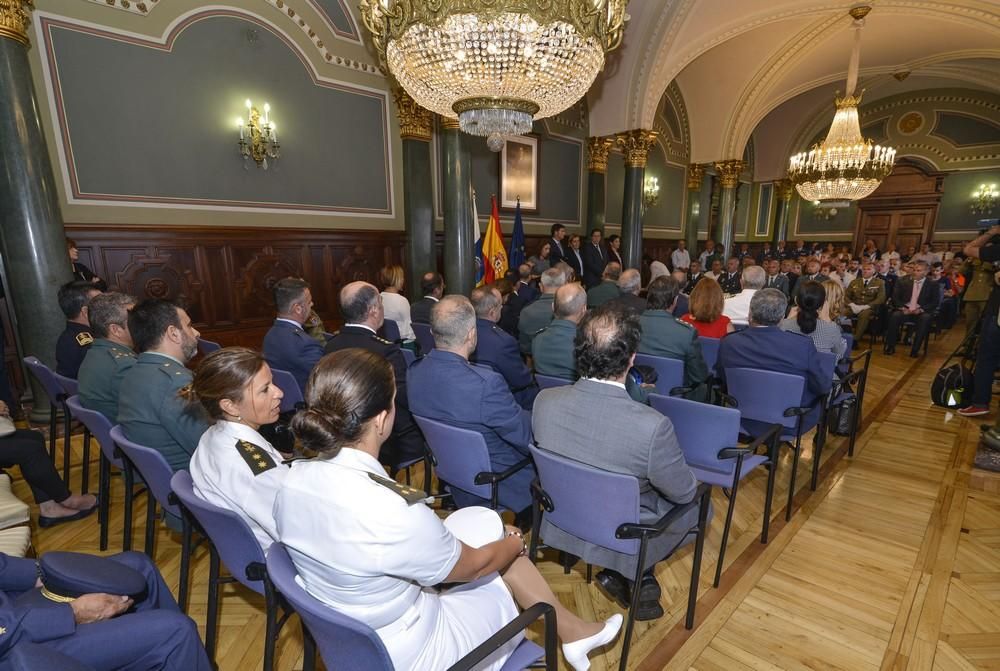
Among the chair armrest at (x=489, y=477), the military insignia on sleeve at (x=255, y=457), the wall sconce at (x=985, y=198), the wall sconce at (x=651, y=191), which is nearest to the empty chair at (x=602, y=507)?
the chair armrest at (x=489, y=477)

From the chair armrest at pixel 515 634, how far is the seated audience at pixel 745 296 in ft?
12.4

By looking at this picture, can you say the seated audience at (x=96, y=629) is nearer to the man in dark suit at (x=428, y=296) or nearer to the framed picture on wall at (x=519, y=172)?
the man in dark suit at (x=428, y=296)

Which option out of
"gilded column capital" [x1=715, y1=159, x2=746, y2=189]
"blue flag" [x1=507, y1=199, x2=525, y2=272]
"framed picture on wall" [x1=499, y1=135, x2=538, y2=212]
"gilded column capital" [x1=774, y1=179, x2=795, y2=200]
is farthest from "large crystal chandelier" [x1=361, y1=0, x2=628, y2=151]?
"gilded column capital" [x1=774, y1=179, x2=795, y2=200]

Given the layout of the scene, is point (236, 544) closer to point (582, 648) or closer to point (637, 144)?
Answer: point (582, 648)

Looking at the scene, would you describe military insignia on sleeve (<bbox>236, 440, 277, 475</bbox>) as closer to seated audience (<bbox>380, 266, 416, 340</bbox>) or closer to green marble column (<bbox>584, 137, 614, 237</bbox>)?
seated audience (<bbox>380, 266, 416, 340</bbox>)

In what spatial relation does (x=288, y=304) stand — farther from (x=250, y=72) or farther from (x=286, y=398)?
(x=250, y=72)

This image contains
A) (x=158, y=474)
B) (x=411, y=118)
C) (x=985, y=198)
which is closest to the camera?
(x=158, y=474)

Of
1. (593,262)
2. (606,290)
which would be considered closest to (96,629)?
(606,290)

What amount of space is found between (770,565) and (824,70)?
11.4 metres

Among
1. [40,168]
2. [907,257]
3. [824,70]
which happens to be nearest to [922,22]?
[824,70]

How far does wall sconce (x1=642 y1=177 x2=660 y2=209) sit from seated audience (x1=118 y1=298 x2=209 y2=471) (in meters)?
10.5

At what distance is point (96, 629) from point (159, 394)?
872 millimetres

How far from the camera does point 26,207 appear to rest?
3.59 metres

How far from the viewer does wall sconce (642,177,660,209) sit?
35.6 ft
